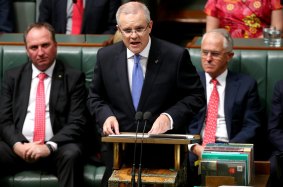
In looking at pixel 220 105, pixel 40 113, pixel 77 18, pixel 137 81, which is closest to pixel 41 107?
pixel 40 113

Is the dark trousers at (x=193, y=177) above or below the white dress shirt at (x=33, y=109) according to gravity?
below

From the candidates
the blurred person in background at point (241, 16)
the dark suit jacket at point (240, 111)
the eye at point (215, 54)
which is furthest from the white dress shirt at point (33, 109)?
the blurred person in background at point (241, 16)

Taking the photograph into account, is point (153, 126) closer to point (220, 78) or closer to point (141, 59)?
point (141, 59)

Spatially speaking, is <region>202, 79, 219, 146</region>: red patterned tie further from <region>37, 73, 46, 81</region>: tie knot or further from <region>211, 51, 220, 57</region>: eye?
<region>37, 73, 46, 81</region>: tie knot

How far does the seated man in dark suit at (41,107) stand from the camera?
4066 mm

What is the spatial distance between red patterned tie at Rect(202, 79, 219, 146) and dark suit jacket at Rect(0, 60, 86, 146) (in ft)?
2.22

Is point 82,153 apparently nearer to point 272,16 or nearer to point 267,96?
point 267,96

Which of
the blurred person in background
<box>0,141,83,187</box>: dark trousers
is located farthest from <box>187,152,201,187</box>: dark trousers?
the blurred person in background

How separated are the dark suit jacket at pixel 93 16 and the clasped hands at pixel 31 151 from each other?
4.39ft

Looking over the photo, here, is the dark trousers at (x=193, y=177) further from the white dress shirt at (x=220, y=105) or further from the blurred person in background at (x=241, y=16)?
the blurred person in background at (x=241, y=16)

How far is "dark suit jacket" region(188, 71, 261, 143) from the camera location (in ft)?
13.1

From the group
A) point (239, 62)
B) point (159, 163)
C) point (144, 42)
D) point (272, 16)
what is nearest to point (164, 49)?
point (144, 42)

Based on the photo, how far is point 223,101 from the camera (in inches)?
160

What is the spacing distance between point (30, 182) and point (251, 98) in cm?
125
